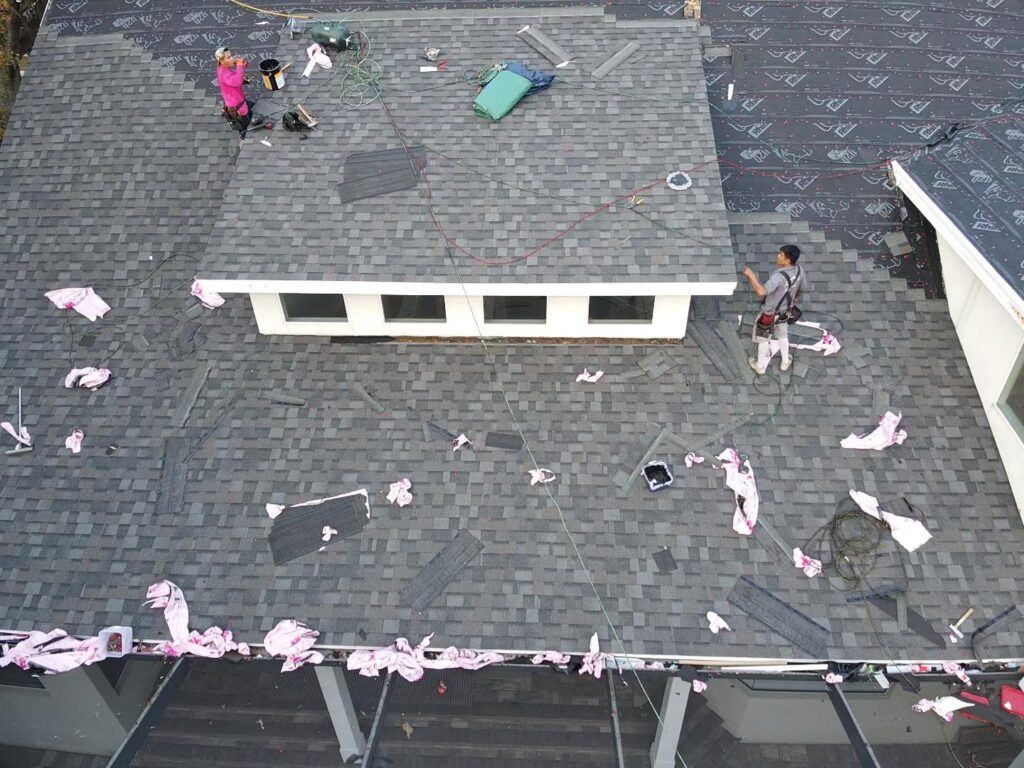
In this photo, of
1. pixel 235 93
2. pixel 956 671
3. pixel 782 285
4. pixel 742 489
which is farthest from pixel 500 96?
pixel 956 671

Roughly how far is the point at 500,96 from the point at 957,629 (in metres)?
10.8

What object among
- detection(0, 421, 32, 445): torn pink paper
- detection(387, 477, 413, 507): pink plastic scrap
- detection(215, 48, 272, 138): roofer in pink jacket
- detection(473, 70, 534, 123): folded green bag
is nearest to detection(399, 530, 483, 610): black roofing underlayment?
detection(387, 477, 413, 507): pink plastic scrap

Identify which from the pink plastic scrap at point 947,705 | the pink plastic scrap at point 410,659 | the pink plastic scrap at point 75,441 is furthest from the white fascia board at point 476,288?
the pink plastic scrap at point 947,705

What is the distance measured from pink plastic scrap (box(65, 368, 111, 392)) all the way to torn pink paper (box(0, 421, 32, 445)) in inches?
38.9

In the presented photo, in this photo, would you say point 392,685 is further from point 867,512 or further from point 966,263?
point 966,263

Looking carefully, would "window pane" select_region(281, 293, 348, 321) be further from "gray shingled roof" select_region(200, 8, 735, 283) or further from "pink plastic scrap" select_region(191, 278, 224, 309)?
"pink plastic scrap" select_region(191, 278, 224, 309)

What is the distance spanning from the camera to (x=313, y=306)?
1459cm

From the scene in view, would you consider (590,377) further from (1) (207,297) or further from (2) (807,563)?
(1) (207,297)

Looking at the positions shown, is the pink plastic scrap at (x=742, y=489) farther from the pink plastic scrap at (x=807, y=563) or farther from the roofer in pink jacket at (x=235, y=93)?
the roofer in pink jacket at (x=235, y=93)

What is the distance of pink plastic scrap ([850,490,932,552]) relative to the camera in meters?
12.4

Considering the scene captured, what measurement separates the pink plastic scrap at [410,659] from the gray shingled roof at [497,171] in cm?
539

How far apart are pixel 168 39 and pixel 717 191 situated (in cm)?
1198

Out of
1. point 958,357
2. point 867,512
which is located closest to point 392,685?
point 867,512

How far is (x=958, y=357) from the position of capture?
14094 millimetres
